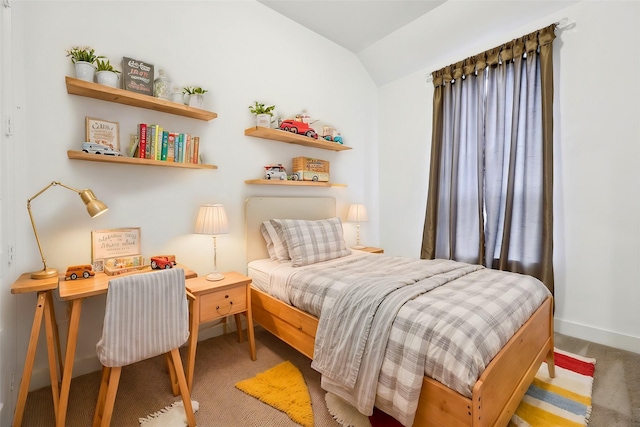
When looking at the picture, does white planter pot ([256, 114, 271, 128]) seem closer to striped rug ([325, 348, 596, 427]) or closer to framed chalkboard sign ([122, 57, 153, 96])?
framed chalkboard sign ([122, 57, 153, 96])

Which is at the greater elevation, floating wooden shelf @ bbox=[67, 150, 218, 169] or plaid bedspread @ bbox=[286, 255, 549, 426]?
floating wooden shelf @ bbox=[67, 150, 218, 169]

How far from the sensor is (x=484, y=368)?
3.90 ft

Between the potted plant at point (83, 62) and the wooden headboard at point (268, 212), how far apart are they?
140 cm

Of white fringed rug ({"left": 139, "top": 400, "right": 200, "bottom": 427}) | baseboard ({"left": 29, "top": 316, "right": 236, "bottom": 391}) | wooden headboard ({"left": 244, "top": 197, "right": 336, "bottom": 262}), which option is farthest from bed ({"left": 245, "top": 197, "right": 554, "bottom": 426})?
white fringed rug ({"left": 139, "top": 400, "right": 200, "bottom": 427})

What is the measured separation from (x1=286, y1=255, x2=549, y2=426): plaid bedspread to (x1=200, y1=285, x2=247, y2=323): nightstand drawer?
41 cm

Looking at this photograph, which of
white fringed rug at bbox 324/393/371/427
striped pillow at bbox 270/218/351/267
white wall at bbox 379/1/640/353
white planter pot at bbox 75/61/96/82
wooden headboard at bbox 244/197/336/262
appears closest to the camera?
white fringed rug at bbox 324/393/371/427

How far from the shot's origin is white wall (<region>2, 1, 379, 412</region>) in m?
1.79

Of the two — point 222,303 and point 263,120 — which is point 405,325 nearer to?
point 222,303

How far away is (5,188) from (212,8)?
6.71 feet

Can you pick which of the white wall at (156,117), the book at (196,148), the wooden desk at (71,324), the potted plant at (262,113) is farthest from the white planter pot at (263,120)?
the wooden desk at (71,324)

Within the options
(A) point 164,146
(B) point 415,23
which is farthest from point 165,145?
(B) point 415,23

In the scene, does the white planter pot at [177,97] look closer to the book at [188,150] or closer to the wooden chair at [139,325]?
the book at [188,150]

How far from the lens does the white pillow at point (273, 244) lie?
8.63ft

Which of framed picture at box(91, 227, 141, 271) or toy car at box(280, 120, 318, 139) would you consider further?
toy car at box(280, 120, 318, 139)
